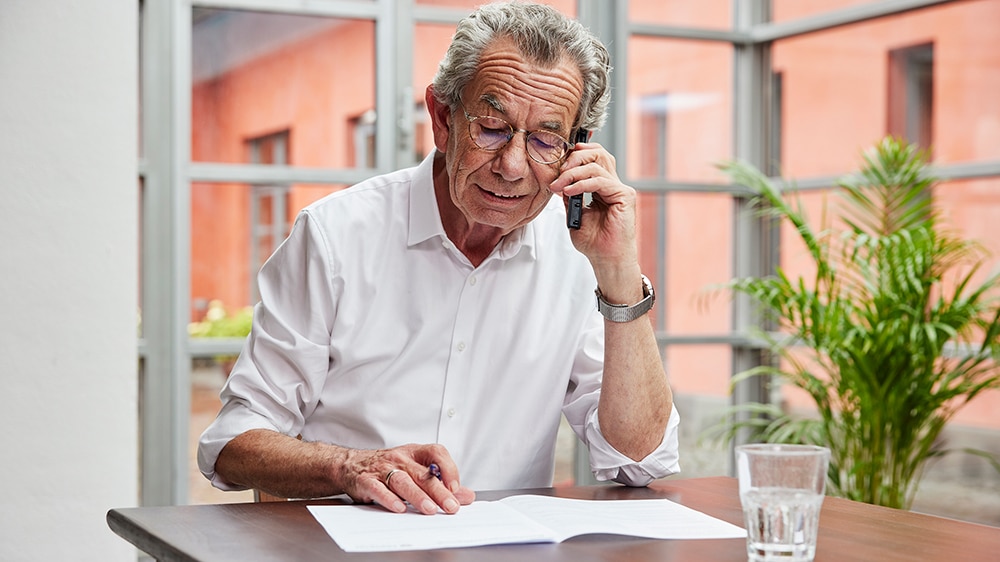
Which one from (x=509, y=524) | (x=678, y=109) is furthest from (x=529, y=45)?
(x=678, y=109)

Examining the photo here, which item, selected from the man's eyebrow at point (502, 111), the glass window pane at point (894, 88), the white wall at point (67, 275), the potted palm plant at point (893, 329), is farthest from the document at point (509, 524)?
the glass window pane at point (894, 88)

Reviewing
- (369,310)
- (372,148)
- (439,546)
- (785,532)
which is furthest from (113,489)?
(785,532)

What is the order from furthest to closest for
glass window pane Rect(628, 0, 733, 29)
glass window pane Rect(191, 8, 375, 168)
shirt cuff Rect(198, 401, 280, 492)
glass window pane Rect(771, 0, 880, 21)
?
glass window pane Rect(628, 0, 733, 29) → glass window pane Rect(771, 0, 880, 21) → glass window pane Rect(191, 8, 375, 168) → shirt cuff Rect(198, 401, 280, 492)

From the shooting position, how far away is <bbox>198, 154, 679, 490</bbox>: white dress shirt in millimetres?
1948

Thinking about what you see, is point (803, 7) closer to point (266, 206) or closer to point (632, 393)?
point (266, 206)

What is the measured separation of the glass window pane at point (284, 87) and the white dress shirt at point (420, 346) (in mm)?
1783

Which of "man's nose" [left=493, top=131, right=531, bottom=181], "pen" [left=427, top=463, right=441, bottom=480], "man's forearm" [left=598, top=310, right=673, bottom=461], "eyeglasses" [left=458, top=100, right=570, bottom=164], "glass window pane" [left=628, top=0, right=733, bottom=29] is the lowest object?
"pen" [left=427, top=463, right=441, bottom=480]

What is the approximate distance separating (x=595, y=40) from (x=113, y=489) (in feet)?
5.66

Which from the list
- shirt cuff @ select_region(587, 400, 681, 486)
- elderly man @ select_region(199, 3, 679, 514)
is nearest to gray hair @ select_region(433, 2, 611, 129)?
elderly man @ select_region(199, 3, 679, 514)

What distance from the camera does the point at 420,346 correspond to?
2.05 metres

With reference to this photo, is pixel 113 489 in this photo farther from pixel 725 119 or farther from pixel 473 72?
pixel 725 119

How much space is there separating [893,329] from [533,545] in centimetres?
245

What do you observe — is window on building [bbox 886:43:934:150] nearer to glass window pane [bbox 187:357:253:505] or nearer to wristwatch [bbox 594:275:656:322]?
wristwatch [bbox 594:275:656:322]

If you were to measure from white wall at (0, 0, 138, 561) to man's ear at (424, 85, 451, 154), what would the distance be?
1137 millimetres
